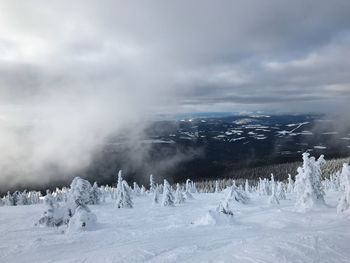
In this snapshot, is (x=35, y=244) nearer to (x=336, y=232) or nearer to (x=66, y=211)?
(x=66, y=211)

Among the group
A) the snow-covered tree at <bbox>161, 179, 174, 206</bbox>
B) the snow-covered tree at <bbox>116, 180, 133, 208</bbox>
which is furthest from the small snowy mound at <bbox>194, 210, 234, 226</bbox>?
the snow-covered tree at <bbox>161, 179, 174, 206</bbox>

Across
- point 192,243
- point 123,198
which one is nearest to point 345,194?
point 192,243

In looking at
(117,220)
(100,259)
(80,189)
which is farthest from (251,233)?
(80,189)

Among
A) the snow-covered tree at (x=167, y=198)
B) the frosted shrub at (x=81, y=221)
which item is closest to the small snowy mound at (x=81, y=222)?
the frosted shrub at (x=81, y=221)

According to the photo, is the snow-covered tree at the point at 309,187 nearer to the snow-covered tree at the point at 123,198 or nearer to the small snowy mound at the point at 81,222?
the small snowy mound at the point at 81,222

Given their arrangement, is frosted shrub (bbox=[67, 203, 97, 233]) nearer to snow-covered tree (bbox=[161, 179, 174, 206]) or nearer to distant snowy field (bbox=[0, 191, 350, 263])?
distant snowy field (bbox=[0, 191, 350, 263])

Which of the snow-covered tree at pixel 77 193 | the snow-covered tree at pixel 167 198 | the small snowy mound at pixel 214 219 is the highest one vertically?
the snow-covered tree at pixel 77 193

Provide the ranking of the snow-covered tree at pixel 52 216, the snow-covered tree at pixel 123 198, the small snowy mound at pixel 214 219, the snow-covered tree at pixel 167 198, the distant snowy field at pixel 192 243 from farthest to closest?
the snow-covered tree at pixel 167 198, the snow-covered tree at pixel 123 198, the snow-covered tree at pixel 52 216, the small snowy mound at pixel 214 219, the distant snowy field at pixel 192 243
